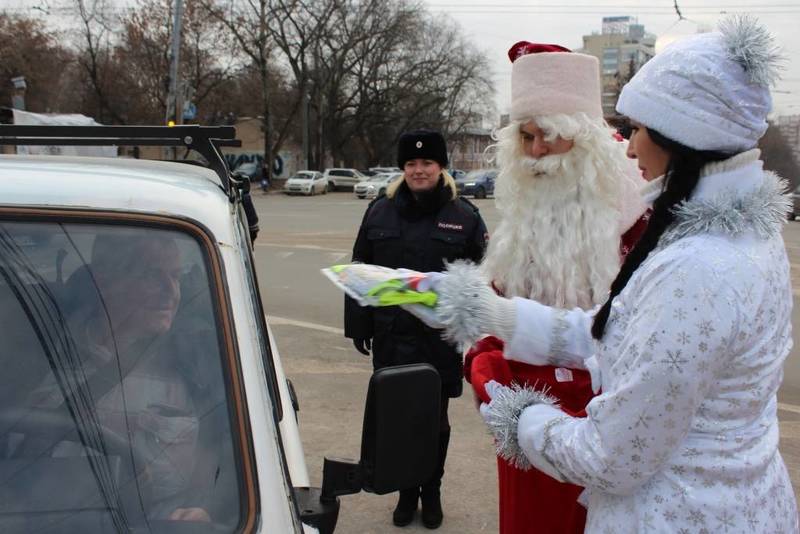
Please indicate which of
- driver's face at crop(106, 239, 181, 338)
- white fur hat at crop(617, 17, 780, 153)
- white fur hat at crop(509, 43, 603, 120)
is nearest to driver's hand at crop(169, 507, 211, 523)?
driver's face at crop(106, 239, 181, 338)

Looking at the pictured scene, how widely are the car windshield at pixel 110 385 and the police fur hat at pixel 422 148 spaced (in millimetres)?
2149

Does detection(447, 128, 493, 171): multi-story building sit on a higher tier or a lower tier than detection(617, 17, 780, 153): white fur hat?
higher

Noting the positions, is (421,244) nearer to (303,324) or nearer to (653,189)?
(653,189)

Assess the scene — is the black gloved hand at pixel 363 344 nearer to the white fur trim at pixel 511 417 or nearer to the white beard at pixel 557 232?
the white beard at pixel 557 232

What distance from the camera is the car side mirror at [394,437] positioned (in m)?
1.52

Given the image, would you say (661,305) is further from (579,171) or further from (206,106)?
(206,106)

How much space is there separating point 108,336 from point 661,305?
1085mm

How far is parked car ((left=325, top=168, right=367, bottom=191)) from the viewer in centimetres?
4588

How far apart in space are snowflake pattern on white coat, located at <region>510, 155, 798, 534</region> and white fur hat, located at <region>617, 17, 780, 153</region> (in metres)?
0.08

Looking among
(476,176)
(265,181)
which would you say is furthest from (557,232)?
(265,181)

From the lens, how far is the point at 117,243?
5.13 ft

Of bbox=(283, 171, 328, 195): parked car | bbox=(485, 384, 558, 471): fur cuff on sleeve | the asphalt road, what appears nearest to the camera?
bbox=(485, 384, 558, 471): fur cuff on sleeve

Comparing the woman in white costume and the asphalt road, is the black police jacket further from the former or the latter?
the woman in white costume

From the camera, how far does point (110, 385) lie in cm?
146
